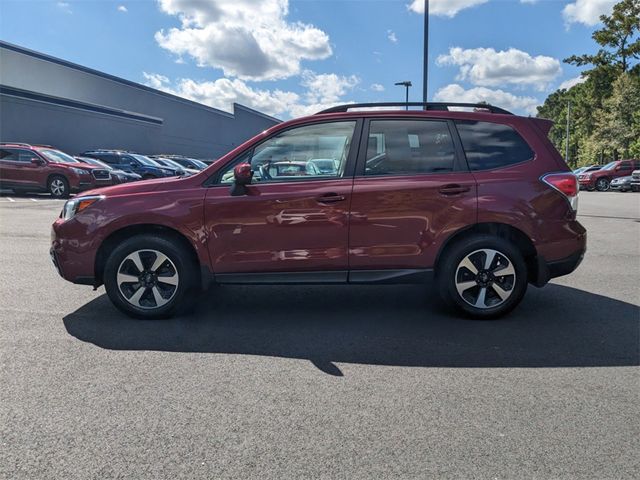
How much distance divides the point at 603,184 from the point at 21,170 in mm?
29497

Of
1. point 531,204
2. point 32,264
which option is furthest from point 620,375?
point 32,264

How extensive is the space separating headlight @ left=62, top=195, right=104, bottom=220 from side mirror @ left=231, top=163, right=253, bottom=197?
120cm

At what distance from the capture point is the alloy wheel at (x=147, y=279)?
4539 mm

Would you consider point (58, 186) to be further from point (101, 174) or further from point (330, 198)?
point (330, 198)

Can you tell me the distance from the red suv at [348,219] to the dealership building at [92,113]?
86.6ft

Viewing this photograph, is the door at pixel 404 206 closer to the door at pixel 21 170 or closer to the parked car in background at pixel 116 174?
the door at pixel 21 170

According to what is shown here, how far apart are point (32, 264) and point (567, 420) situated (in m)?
6.40

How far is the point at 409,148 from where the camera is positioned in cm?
464

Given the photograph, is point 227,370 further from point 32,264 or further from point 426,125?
point 32,264

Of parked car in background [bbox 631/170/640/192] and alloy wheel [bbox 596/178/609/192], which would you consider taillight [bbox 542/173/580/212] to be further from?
alloy wheel [bbox 596/178/609/192]

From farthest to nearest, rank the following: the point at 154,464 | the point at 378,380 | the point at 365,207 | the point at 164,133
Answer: the point at 164,133, the point at 365,207, the point at 378,380, the point at 154,464

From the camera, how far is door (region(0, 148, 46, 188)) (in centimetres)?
1731

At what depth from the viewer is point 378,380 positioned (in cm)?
341

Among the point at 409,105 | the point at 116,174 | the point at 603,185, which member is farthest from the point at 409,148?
the point at 603,185
